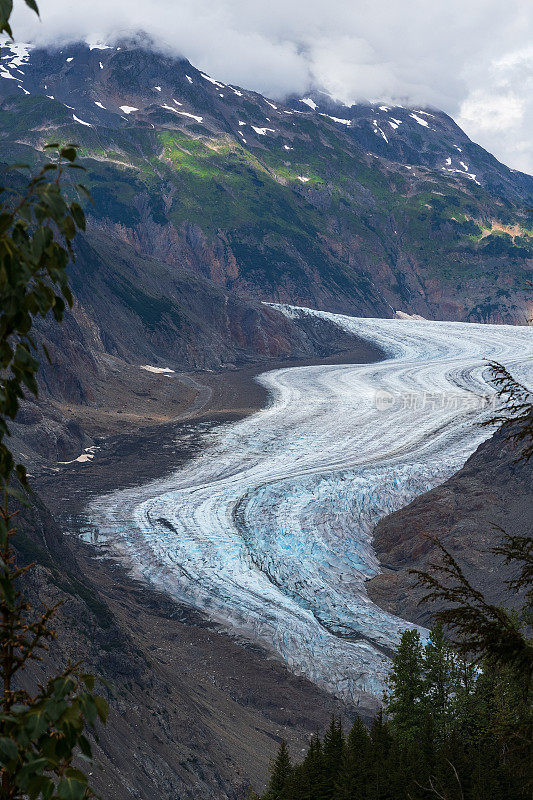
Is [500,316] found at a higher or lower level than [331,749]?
higher

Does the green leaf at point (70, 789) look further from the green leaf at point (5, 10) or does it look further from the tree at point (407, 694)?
the tree at point (407, 694)

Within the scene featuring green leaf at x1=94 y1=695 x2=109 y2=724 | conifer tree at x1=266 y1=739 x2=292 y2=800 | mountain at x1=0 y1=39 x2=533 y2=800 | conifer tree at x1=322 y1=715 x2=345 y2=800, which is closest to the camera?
green leaf at x1=94 y1=695 x2=109 y2=724

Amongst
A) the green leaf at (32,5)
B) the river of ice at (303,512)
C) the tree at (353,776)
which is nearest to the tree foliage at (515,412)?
the green leaf at (32,5)

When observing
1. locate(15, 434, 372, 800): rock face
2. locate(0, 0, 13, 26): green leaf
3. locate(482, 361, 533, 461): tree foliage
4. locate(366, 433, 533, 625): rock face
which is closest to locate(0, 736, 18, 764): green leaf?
locate(0, 0, 13, 26): green leaf

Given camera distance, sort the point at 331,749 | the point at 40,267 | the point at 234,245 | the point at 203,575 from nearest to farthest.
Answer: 1. the point at 40,267
2. the point at 331,749
3. the point at 203,575
4. the point at 234,245

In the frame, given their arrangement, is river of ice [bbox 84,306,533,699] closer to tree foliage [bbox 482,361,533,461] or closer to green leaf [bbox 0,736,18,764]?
tree foliage [bbox 482,361,533,461]

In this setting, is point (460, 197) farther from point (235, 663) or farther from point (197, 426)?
point (235, 663)

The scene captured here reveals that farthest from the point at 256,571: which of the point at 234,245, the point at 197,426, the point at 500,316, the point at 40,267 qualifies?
the point at 500,316

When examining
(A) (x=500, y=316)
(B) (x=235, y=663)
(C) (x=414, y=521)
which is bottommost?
(B) (x=235, y=663)
